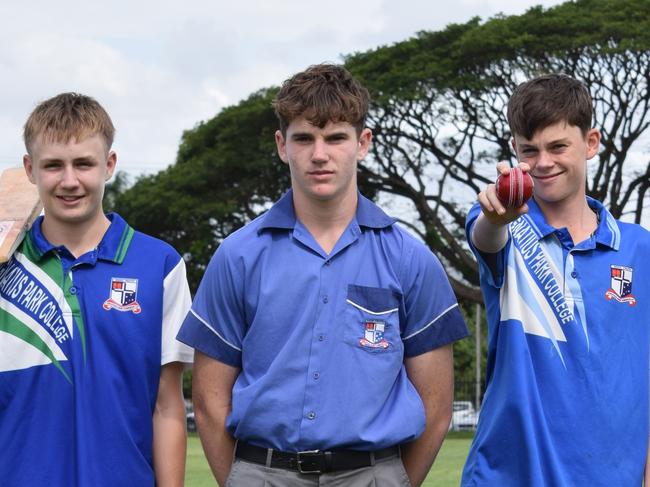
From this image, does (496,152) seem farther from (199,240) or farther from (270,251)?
(270,251)

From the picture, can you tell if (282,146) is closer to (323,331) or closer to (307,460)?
(323,331)

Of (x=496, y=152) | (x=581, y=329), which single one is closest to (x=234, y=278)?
(x=581, y=329)

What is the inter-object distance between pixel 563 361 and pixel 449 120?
2714 cm

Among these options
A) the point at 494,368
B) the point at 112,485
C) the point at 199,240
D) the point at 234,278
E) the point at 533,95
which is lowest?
the point at 112,485

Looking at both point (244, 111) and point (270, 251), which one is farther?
point (244, 111)

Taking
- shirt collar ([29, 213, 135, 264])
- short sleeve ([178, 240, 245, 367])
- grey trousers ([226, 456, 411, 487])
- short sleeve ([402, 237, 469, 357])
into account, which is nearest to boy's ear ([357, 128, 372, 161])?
short sleeve ([402, 237, 469, 357])

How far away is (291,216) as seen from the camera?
4840 mm

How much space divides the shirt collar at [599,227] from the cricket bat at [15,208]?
6.63ft

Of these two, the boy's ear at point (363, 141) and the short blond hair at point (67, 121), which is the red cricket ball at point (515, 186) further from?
the short blond hair at point (67, 121)

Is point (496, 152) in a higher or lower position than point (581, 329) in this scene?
higher

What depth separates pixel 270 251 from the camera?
15.6 feet

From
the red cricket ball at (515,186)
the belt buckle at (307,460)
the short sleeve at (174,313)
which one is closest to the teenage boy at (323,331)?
the belt buckle at (307,460)

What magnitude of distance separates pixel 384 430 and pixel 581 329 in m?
0.87

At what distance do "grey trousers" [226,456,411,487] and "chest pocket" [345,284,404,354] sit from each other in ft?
1.47
